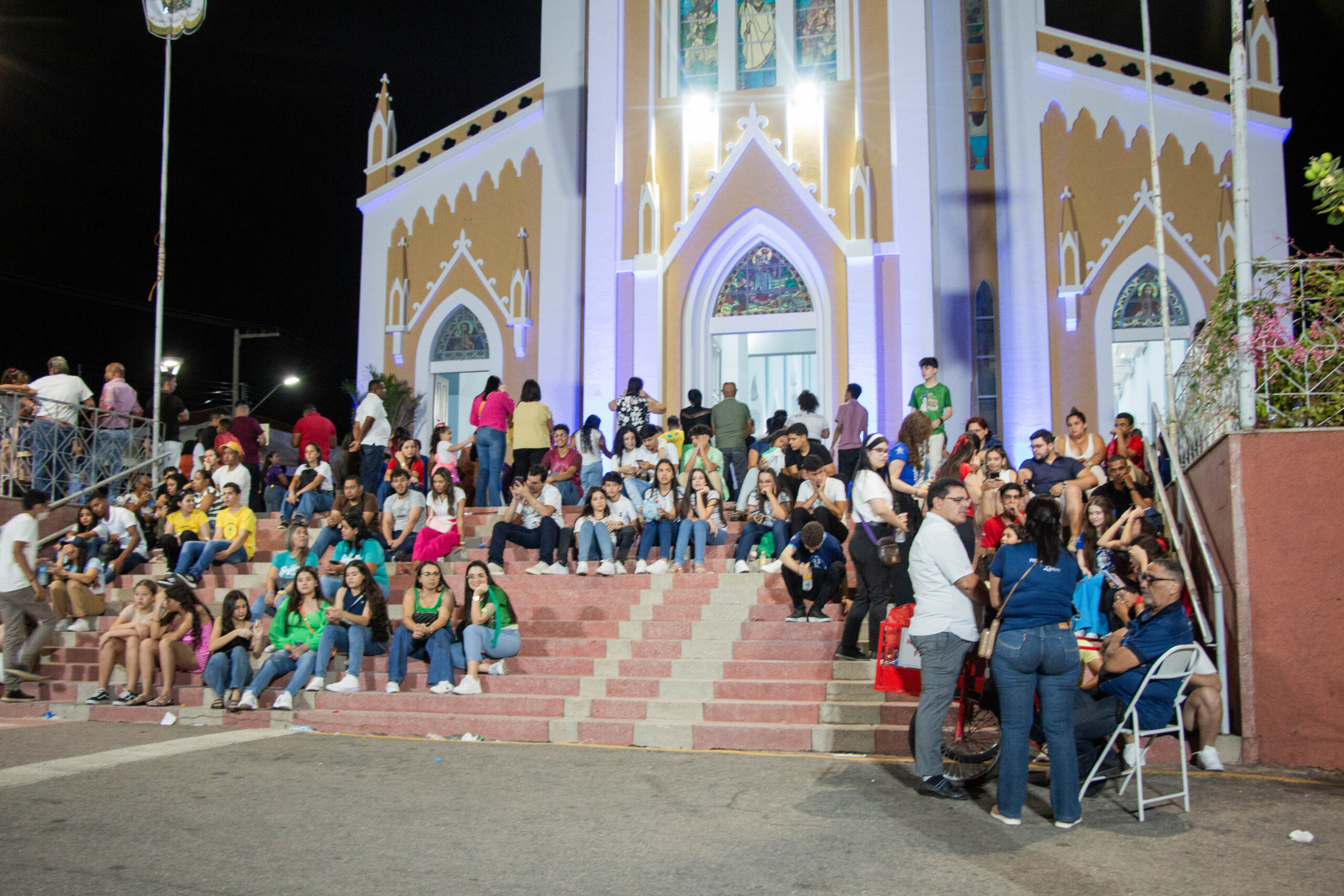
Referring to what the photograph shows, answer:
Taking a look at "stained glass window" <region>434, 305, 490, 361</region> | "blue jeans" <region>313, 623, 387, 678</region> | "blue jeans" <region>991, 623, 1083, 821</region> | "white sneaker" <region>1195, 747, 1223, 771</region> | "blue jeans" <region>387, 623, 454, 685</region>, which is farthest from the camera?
"stained glass window" <region>434, 305, 490, 361</region>

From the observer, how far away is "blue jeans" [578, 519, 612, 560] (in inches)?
441

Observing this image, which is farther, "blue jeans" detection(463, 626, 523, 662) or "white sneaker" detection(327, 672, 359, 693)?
"white sneaker" detection(327, 672, 359, 693)

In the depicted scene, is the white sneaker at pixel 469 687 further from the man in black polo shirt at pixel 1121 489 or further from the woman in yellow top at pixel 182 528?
the man in black polo shirt at pixel 1121 489

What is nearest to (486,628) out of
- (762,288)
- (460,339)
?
(762,288)

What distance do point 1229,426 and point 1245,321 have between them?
84cm

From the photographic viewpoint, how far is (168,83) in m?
17.1

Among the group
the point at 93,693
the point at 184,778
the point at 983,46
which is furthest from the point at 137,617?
the point at 983,46

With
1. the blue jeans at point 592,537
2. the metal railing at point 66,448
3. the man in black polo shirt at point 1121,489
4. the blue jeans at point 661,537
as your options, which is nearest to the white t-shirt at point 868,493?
the man in black polo shirt at point 1121,489

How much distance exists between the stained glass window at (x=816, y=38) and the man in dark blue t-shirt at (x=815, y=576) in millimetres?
11050

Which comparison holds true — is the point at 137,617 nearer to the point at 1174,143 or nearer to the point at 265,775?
the point at 265,775

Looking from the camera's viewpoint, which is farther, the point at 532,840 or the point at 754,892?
the point at 532,840

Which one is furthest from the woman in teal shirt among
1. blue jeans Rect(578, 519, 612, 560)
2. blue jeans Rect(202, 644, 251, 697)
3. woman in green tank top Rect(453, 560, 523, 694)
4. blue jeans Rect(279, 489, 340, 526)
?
blue jeans Rect(279, 489, 340, 526)

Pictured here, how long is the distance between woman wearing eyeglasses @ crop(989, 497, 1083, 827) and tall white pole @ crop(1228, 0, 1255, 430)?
3.25 m

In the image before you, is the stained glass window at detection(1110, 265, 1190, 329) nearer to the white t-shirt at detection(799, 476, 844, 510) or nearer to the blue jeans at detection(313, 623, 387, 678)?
the white t-shirt at detection(799, 476, 844, 510)
